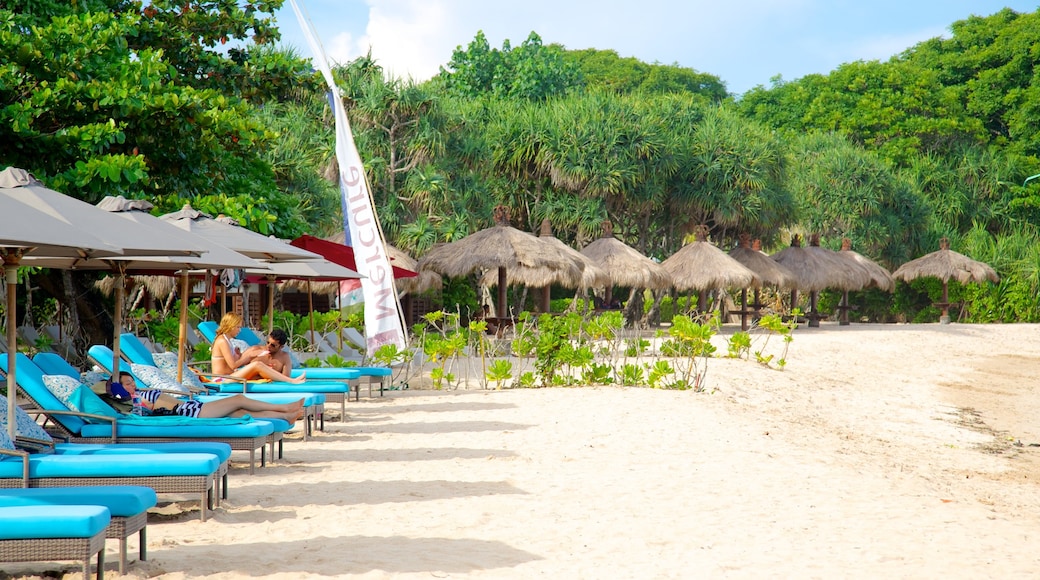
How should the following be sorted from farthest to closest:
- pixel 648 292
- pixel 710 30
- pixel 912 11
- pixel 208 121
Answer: pixel 912 11 → pixel 648 292 → pixel 710 30 → pixel 208 121

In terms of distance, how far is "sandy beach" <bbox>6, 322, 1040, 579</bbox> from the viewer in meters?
4.38

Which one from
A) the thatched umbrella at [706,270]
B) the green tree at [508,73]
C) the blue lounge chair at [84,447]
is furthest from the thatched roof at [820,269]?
the blue lounge chair at [84,447]

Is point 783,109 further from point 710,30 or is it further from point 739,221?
point 710,30

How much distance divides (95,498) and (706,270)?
1851 cm

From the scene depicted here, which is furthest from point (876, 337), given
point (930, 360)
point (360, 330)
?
point (360, 330)

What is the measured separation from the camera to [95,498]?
12.4ft

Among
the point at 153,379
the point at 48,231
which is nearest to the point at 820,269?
the point at 153,379

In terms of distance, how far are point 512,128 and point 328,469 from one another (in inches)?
747

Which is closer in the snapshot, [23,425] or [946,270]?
[23,425]

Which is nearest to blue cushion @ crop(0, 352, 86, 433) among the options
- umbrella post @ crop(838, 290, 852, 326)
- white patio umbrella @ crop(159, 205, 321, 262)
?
white patio umbrella @ crop(159, 205, 321, 262)

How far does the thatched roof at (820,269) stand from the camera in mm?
23750

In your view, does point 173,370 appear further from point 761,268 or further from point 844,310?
point 844,310

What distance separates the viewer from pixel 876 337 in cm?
2134

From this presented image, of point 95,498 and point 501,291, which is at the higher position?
point 501,291
